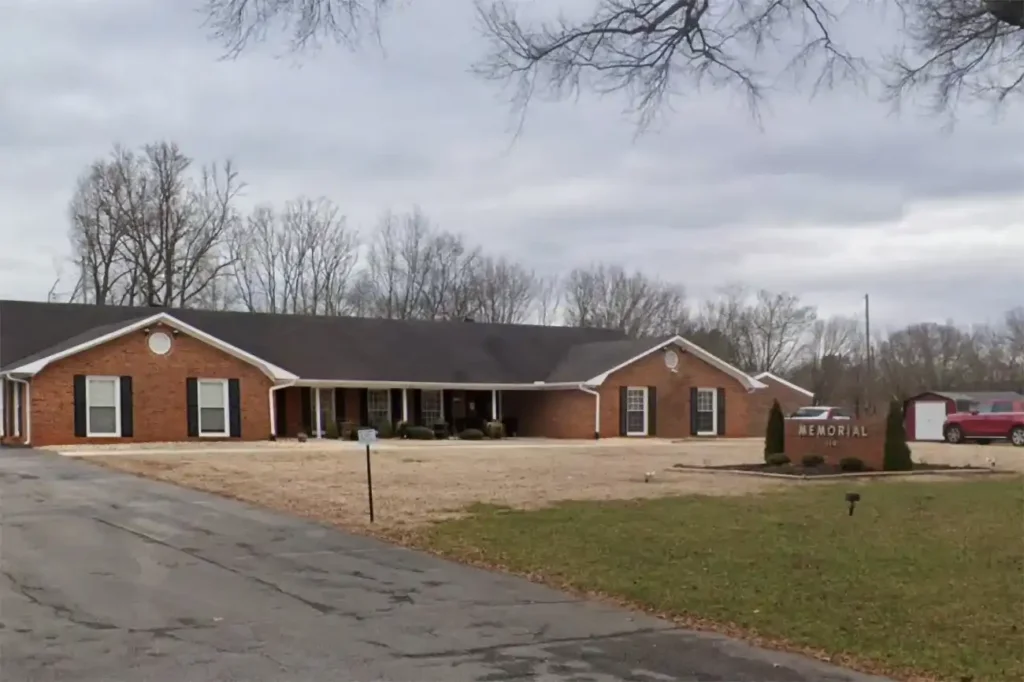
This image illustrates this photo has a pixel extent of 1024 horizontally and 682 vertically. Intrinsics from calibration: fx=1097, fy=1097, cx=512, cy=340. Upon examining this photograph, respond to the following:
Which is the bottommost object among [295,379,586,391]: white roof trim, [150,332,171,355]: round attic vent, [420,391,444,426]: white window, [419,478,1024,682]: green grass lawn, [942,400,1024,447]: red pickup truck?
[942,400,1024,447]: red pickup truck

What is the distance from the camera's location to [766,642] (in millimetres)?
7762

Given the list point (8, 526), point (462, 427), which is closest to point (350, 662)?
point (8, 526)

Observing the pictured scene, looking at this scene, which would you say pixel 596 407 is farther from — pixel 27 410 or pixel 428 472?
pixel 27 410

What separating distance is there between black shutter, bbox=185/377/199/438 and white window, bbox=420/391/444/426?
383 inches

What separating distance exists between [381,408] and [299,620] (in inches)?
1245

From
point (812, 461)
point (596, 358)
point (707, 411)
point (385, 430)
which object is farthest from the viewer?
point (707, 411)

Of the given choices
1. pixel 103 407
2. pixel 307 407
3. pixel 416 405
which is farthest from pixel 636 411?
pixel 103 407

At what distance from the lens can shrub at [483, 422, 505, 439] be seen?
39.8 metres

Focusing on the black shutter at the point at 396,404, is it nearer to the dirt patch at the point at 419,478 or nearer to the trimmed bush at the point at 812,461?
the dirt patch at the point at 419,478

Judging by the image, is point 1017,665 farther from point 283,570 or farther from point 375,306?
point 375,306

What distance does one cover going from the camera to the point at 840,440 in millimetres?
23891

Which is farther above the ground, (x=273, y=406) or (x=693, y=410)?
(x=273, y=406)

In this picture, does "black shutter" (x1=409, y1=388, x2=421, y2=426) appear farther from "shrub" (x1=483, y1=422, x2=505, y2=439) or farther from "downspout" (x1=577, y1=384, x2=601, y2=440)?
"downspout" (x1=577, y1=384, x2=601, y2=440)

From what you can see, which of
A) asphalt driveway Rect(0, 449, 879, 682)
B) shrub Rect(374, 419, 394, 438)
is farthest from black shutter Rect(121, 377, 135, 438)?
asphalt driveway Rect(0, 449, 879, 682)
